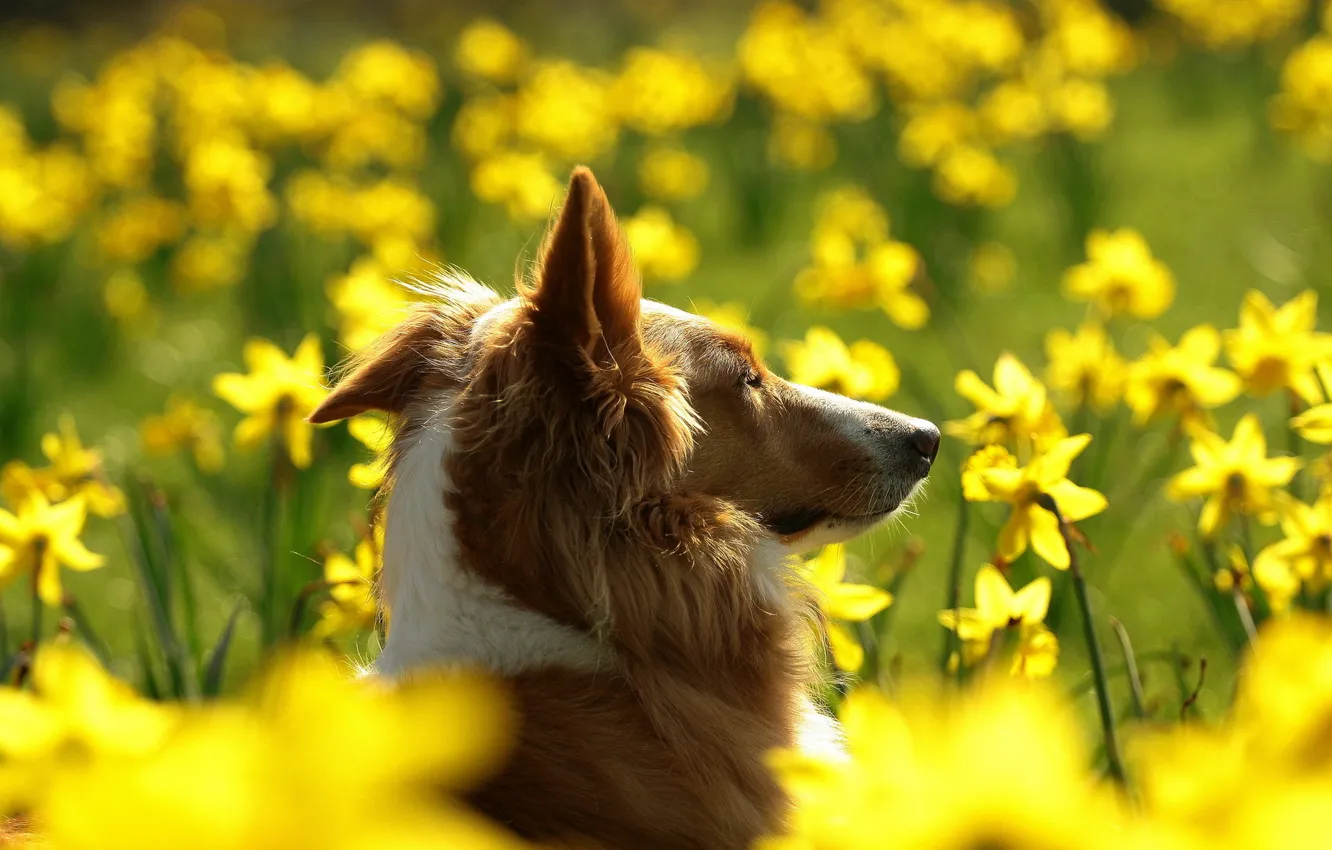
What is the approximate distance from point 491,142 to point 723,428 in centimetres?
441

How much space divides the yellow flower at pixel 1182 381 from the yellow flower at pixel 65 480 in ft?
7.55

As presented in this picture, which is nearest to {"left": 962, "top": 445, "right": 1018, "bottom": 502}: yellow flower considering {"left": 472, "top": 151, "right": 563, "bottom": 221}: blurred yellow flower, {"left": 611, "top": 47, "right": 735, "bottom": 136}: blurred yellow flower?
{"left": 472, "top": 151, "right": 563, "bottom": 221}: blurred yellow flower

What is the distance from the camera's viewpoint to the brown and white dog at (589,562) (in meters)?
1.71

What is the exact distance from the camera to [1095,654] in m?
1.84

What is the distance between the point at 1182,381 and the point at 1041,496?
0.81m

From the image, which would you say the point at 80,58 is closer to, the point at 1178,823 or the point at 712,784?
the point at 712,784

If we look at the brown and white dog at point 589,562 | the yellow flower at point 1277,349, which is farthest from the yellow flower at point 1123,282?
the brown and white dog at point 589,562

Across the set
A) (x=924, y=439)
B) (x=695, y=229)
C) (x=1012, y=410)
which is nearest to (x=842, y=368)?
(x=924, y=439)

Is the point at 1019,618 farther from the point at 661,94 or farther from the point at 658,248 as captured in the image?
the point at 661,94

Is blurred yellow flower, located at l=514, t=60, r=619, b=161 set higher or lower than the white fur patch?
lower

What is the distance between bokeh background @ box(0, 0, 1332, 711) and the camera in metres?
3.47

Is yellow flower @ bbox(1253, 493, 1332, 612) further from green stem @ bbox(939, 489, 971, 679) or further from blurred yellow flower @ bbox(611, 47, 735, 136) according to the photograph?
blurred yellow flower @ bbox(611, 47, 735, 136)

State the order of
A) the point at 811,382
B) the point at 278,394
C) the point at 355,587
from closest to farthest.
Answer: the point at 355,587 → the point at 811,382 → the point at 278,394

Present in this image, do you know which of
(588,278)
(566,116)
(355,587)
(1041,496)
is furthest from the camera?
(566,116)
